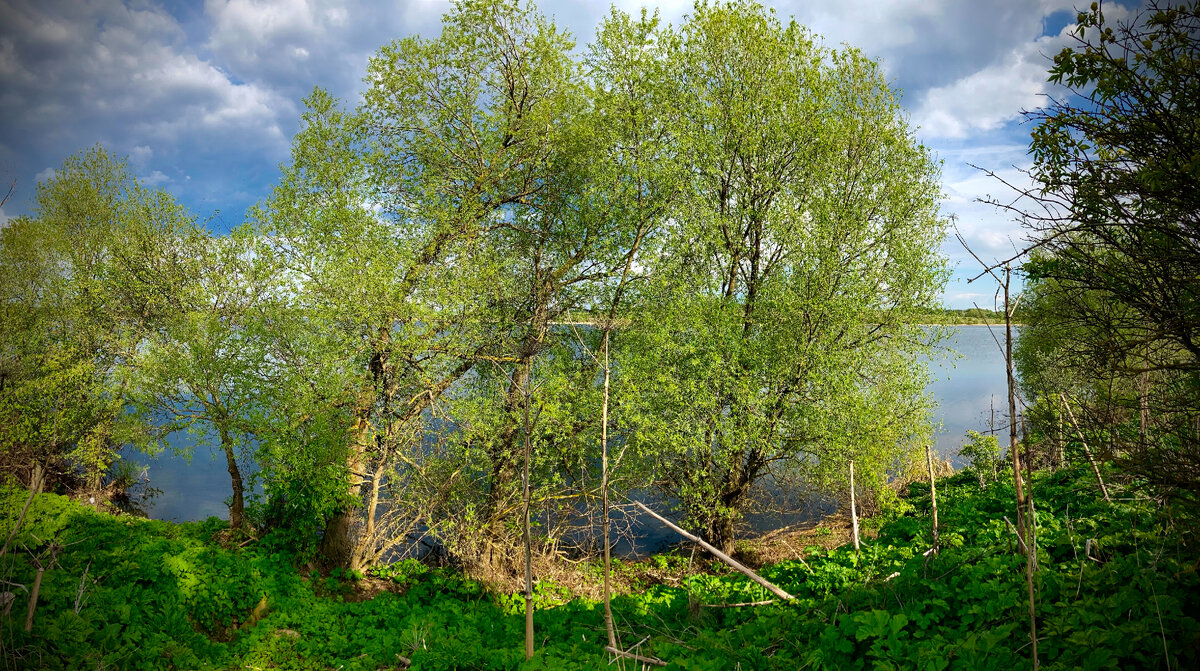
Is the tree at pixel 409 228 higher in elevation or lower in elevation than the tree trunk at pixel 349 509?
higher

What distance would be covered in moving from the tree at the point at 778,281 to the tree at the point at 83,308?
13026 mm

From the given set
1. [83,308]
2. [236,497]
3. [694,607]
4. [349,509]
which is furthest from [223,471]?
[694,607]

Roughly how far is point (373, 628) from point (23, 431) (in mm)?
11925

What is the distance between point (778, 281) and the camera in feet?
40.7

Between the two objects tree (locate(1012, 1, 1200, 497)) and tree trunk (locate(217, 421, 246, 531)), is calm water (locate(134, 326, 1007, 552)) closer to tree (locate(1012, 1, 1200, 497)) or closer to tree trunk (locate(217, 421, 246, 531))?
tree trunk (locate(217, 421, 246, 531))

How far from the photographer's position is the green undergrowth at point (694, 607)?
11.7 ft

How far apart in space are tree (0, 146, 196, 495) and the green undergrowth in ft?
16.3

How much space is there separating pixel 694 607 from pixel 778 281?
8195 millimetres

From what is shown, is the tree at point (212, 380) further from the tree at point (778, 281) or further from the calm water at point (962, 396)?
the calm water at point (962, 396)

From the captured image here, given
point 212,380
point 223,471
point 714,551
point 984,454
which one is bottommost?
point 223,471

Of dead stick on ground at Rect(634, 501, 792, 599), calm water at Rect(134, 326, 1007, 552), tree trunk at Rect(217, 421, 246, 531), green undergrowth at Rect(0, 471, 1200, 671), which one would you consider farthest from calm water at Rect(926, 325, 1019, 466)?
tree trunk at Rect(217, 421, 246, 531)

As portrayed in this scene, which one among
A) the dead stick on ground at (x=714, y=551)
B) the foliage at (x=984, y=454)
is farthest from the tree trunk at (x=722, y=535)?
the dead stick on ground at (x=714, y=551)

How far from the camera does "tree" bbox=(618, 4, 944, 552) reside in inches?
457

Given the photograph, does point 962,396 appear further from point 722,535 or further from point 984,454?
point 722,535
